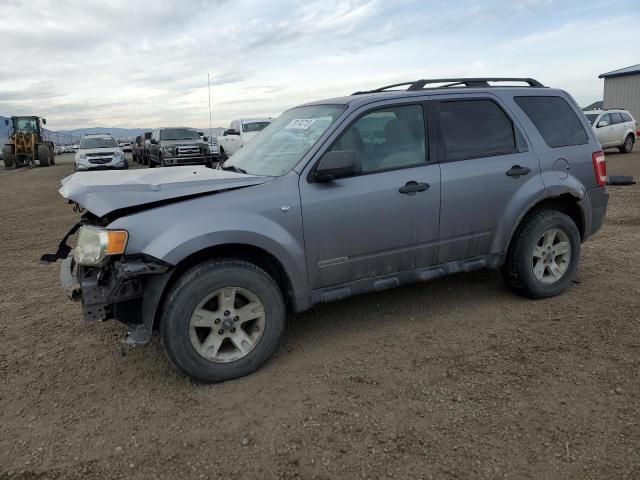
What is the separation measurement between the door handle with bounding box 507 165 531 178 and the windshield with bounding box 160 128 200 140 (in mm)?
17889

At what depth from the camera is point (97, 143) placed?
21.6 meters

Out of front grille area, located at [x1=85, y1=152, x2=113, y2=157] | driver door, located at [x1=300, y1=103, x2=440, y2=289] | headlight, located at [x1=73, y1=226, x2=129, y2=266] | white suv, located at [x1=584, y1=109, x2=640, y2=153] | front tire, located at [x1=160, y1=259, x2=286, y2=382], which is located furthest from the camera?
front grille area, located at [x1=85, y1=152, x2=113, y2=157]

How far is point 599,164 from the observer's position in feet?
15.2

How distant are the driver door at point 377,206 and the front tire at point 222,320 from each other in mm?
415

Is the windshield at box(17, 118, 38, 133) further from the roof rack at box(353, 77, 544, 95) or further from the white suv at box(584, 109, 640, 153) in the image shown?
the roof rack at box(353, 77, 544, 95)

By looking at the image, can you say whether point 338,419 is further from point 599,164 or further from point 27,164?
point 27,164

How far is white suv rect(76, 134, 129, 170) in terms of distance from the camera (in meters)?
20.0

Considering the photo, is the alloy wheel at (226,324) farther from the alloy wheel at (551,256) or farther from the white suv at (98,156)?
the white suv at (98,156)

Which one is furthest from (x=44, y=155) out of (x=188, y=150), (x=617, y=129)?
(x=617, y=129)

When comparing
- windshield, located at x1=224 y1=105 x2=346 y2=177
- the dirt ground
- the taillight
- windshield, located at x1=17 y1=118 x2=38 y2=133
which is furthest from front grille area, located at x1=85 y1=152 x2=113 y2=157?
the taillight

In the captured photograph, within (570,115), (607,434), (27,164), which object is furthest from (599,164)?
(27,164)

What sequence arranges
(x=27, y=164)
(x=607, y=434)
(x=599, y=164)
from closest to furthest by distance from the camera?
(x=607, y=434) < (x=599, y=164) < (x=27, y=164)

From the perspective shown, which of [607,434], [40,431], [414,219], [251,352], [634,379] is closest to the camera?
[607,434]

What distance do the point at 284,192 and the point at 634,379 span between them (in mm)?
2500
